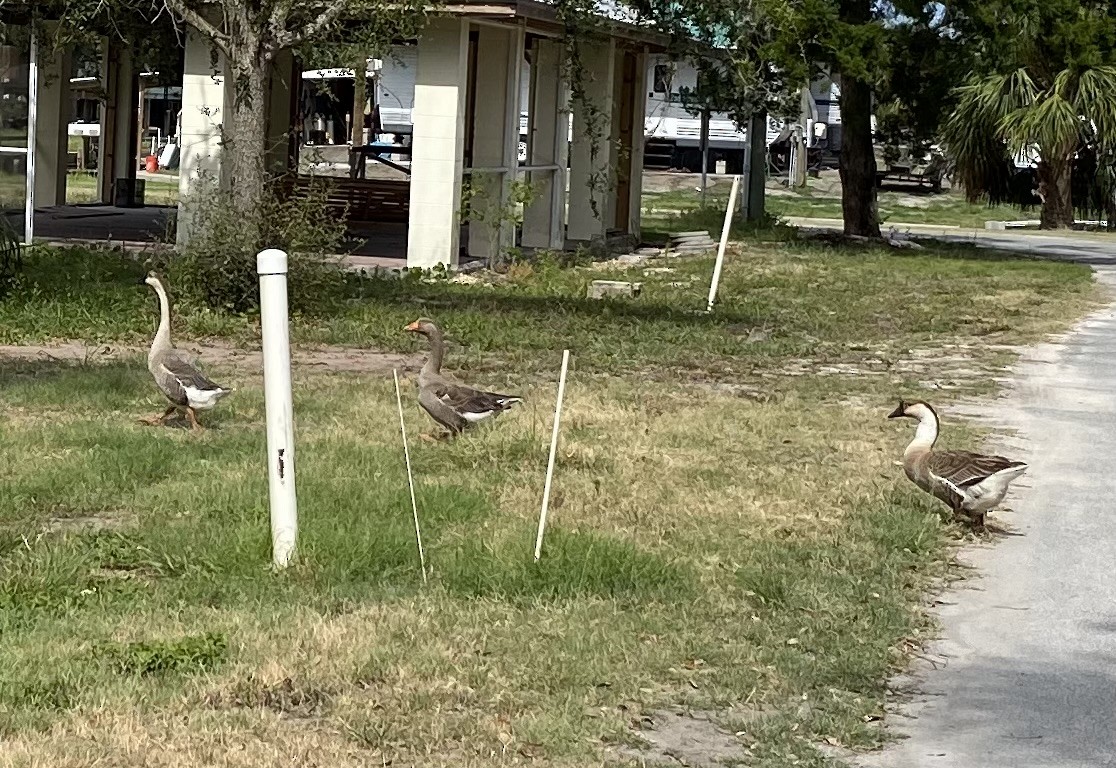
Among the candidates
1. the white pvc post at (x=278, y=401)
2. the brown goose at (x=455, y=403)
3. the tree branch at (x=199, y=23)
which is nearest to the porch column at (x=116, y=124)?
the tree branch at (x=199, y=23)

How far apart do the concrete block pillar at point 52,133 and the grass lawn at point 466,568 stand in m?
12.6

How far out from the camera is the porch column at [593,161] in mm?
26312


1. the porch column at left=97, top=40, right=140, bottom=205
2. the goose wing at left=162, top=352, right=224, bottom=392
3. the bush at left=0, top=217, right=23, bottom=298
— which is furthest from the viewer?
the porch column at left=97, top=40, right=140, bottom=205

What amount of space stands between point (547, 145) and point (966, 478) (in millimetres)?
17611

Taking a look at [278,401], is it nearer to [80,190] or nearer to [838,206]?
[80,190]

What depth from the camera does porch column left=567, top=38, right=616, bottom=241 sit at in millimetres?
26312

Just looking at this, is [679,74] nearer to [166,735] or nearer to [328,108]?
[328,108]

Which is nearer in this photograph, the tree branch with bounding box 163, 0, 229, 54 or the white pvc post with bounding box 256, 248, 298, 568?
the white pvc post with bounding box 256, 248, 298, 568

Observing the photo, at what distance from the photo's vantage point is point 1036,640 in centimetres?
712

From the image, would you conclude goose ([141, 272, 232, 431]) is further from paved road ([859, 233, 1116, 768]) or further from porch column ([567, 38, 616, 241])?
porch column ([567, 38, 616, 241])

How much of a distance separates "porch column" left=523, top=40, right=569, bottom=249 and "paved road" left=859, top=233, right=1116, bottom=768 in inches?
547

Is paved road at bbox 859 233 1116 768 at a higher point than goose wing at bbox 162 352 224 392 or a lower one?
lower

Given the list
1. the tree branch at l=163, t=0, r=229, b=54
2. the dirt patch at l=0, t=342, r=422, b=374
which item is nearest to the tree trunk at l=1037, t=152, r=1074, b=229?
the tree branch at l=163, t=0, r=229, b=54

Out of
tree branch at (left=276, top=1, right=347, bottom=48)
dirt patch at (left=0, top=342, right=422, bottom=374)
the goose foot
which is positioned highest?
tree branch at (left=276, top=1, right=347, bottom=48)
